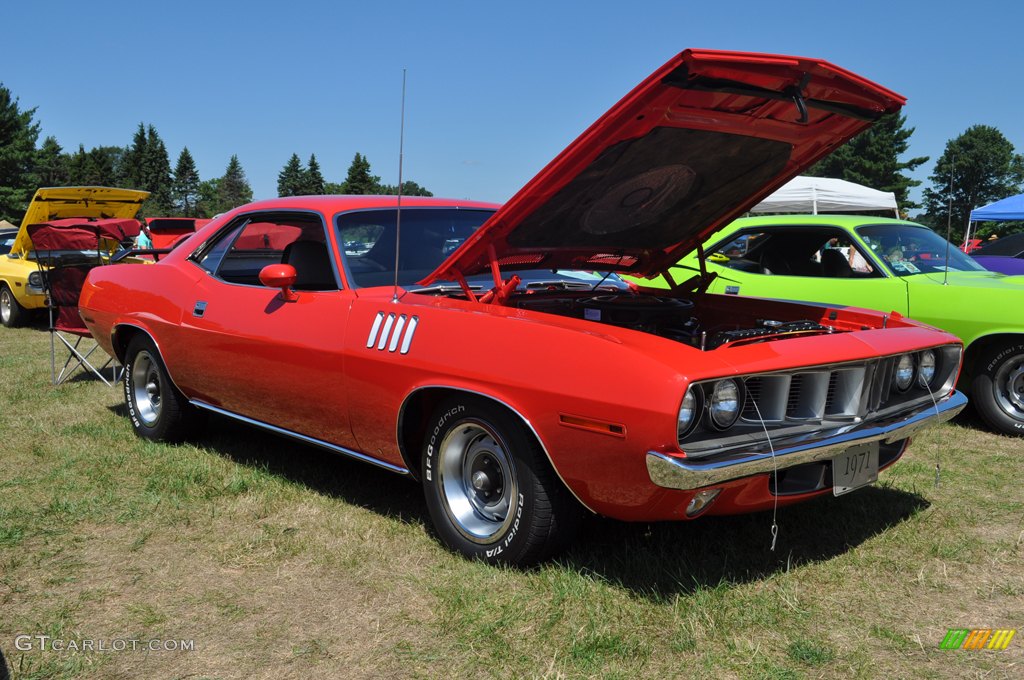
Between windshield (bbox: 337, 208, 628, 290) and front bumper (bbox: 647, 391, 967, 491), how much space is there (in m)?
1.47

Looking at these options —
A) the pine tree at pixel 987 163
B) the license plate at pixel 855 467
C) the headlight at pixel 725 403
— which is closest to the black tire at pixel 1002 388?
the license plate at pixel 855 467

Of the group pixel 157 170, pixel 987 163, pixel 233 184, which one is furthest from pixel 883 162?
pixel 233 184

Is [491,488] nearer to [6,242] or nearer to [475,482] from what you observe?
[475,482]

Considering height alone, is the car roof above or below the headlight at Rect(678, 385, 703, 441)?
above

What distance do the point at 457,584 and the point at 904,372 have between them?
1.97 meters

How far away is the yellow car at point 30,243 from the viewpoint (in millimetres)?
10594

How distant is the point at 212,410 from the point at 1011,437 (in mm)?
4784

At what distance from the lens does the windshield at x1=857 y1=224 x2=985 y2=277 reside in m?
5.90

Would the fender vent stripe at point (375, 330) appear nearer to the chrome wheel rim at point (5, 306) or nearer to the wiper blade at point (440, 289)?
the wiper blade at point (440, 289)

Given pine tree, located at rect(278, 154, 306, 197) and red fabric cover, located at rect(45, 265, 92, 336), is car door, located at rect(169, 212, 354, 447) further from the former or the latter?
pine tree, located at rect(278, 154, 306, 197)

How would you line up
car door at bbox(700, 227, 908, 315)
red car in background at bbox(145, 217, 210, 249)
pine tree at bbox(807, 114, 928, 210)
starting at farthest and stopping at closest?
pine tree at bbox(807, 114, 928, 210)
red car in background at bbox(145, 217, 210, 249)
car door at bbox(700, 227, 908, 315)

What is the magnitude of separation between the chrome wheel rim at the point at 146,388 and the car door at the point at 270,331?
0.64m

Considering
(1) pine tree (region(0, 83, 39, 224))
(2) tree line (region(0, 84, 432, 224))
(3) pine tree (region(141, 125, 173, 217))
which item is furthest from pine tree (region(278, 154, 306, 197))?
(1) pine tree (region(0, 83, 39, 224))

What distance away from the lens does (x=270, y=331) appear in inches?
149
